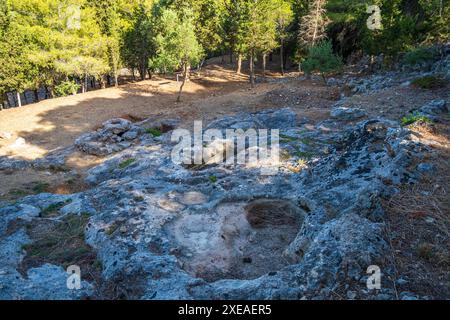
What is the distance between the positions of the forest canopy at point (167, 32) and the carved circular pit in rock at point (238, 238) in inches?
975

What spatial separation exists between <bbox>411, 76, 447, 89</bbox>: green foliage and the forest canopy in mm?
10487

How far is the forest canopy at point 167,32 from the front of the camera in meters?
29.5

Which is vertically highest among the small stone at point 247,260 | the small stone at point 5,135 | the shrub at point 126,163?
the small stone at point 247,260

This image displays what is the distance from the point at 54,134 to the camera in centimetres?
2659

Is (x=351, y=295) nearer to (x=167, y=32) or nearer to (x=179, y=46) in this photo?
(x=179, y=46)

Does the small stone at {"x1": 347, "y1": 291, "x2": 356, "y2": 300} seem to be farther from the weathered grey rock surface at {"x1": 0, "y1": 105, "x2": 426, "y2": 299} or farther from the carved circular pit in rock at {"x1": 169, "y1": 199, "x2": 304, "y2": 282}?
the carved circular pit in rock at {"x1": 169, "y1": 199, "x2": 304, "y2": 282}

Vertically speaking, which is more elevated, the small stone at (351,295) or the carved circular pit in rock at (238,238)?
the small stone at (351,295)

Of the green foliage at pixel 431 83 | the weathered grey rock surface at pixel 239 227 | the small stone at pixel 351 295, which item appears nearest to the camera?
the small stone at pixel 351 295

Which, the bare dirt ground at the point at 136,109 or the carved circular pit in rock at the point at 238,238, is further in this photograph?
the bare dirt ground at the point at 136,109

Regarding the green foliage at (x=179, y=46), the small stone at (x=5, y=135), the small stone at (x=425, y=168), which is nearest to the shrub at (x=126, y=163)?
the small stone at (x=425, y=168)

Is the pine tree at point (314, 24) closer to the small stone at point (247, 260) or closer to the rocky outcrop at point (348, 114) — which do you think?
the rocky outcrop at point (348, 114)

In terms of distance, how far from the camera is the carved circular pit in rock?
22.0 ft
